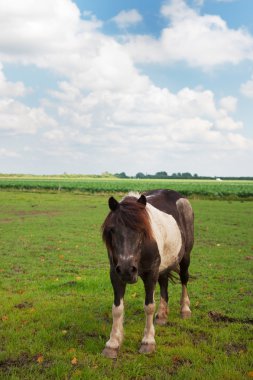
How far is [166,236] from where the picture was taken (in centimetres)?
696

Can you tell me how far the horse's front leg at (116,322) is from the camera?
593 centimetres

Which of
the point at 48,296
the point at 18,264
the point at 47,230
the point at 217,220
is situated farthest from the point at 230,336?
the point at 217,220

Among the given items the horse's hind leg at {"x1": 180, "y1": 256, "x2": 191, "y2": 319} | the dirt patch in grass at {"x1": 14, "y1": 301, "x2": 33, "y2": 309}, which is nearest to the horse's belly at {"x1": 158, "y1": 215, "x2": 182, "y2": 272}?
the horse's hind leg at {"x1": 180, "y1": 256, "x2": 191, "y2": 319}

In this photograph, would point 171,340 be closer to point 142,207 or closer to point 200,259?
point 142,207

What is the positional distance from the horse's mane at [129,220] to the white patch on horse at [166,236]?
1.83ft

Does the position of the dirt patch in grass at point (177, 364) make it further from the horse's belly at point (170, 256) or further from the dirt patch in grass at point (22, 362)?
the dirt patch in grass at point (22, 362)

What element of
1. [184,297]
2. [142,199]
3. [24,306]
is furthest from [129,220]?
[24,306]

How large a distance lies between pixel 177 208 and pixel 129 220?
267cm

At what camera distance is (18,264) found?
13.0 m

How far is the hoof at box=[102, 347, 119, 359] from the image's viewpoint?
5.87m

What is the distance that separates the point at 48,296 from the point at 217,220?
18.8 metres

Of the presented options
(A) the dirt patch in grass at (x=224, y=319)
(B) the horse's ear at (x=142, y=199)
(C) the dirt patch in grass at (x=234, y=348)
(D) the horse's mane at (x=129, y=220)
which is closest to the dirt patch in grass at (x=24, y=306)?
(D) the horse's mane at (x=129, y=220)

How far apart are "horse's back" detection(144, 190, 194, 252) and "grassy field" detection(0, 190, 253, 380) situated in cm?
165

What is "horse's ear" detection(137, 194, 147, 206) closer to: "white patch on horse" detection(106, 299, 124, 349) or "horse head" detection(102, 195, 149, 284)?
"horse head" detection(102, 195, 149, 284)
